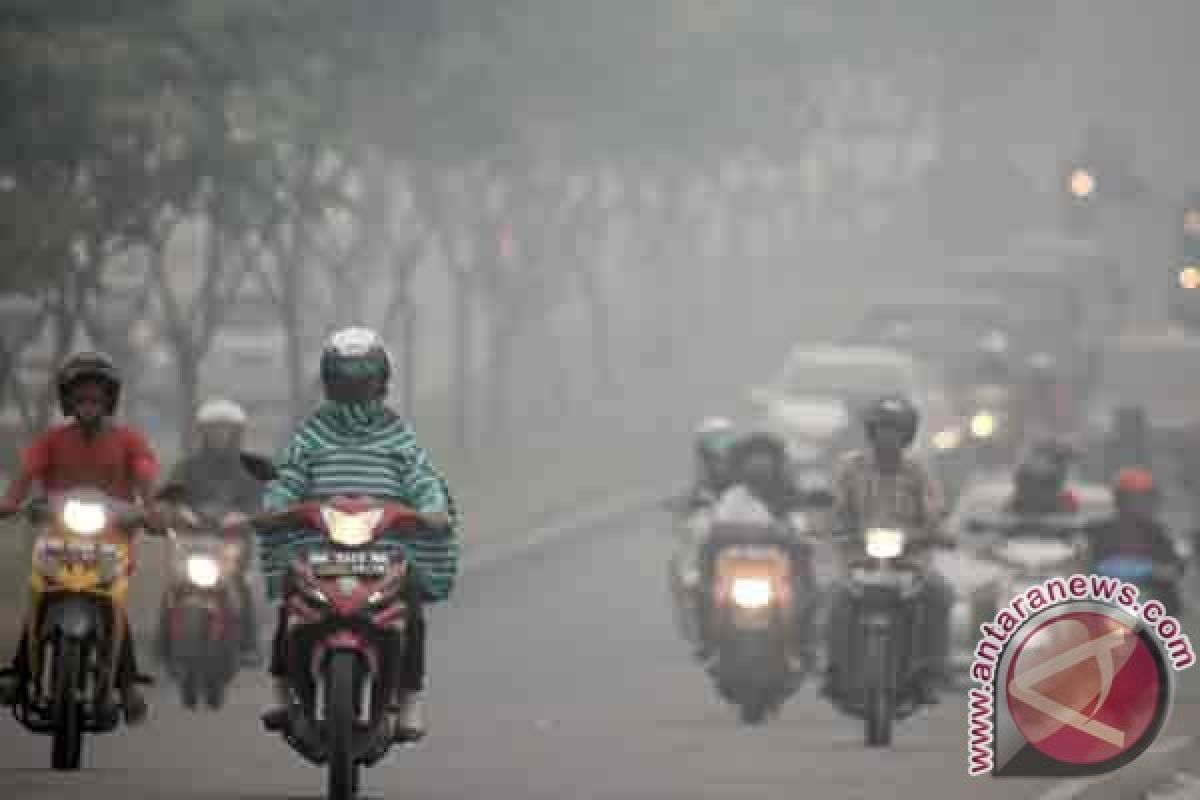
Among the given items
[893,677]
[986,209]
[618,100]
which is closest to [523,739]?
[893,677]

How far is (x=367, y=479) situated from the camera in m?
12.9

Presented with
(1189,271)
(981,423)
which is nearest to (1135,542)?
(981,423)

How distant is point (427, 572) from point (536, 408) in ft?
125

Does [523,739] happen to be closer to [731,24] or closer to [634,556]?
[634,556]

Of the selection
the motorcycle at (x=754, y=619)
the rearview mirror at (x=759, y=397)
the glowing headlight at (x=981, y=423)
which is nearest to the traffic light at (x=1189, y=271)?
the glowing headlight at (x=981, y=423)

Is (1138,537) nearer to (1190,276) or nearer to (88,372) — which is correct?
(88,372)

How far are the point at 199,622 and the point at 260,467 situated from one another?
5.26 meters

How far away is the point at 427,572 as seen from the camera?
510 inches

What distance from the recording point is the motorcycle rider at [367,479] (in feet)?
41.9

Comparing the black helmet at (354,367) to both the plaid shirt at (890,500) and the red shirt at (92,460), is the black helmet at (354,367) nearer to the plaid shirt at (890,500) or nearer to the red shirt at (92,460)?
the red shirt at (92,460)

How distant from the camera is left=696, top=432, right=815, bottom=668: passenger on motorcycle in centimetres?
1845

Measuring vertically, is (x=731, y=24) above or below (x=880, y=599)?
above

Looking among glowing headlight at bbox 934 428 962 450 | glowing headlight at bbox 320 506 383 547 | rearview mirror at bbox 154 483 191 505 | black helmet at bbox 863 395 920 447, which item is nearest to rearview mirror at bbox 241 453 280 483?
glowing headlight at bbox 320 506 383 547

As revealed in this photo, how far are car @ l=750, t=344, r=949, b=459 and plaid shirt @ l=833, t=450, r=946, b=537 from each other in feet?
51.1
